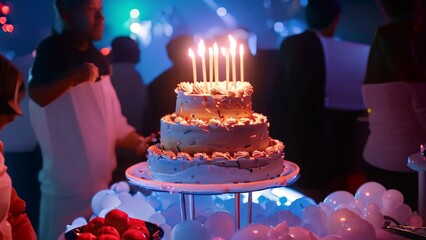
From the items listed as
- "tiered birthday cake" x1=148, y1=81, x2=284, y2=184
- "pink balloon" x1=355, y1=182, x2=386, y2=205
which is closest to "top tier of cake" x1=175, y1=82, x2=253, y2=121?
"tiered birthday cake" x1=148, y1=81, x2=284, y2=184

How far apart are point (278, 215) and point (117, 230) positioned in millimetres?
841

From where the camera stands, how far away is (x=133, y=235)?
2.30 m

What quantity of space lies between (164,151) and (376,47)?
2.12 meters

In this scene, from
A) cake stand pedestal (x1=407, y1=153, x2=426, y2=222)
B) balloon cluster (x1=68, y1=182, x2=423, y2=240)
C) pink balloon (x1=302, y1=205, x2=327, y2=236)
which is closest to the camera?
balloon cluster (x1=68, y1=182, x2=423, y2=240)

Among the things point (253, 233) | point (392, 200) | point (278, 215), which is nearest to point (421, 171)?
point (392, 200)

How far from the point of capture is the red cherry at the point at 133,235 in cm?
229

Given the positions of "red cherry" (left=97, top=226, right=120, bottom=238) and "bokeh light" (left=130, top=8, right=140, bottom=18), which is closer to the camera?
"red cherry" (left=97, top=226, right=120, bottom=238)

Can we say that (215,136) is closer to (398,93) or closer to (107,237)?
(107,237)

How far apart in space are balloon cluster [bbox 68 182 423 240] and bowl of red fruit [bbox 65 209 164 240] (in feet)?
0.41

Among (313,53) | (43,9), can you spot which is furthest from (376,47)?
(43,9)

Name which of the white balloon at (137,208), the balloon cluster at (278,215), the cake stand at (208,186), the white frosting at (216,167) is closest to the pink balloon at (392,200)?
the balloon cluster at (278,215)

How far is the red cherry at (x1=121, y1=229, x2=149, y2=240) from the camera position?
2.29 metres

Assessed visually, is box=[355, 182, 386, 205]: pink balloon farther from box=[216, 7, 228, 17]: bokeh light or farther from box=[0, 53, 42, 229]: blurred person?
box=[0, 53, 42, 229]: blurred person

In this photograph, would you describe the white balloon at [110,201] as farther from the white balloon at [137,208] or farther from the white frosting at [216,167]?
the white frosting at [216,167]
